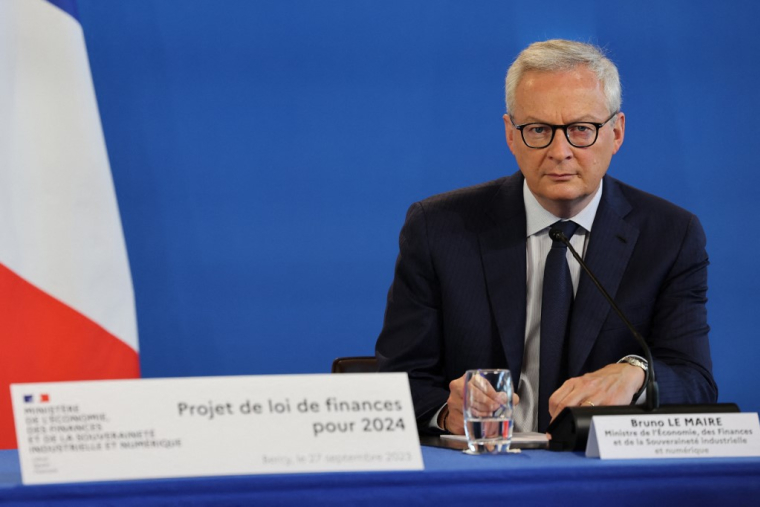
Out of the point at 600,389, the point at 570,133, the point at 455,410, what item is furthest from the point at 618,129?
the point at 455,410

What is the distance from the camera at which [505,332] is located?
2.02m

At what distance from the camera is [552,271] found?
197 cm

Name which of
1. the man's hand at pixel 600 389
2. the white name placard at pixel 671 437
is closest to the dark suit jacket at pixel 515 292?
the man's hand at pixel 600 389

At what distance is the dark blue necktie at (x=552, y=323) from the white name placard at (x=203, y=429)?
2.84ft

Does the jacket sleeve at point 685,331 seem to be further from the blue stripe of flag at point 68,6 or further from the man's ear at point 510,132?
the blue stripe of flag at point 68,6

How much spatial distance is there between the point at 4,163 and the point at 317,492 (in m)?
1.78

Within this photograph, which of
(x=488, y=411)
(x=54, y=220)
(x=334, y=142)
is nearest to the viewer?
(x=488, y=411)

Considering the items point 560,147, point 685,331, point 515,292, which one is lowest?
point 685,331

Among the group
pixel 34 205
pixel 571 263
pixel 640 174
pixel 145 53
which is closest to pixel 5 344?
pixel 34 205

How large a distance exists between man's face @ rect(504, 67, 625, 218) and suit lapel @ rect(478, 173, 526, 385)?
4.7 inches

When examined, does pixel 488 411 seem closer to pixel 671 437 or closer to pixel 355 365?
pixel 671 437

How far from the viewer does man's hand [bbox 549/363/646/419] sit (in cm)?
166

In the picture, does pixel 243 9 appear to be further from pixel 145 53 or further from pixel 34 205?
pixel 34 205

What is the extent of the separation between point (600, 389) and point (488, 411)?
33cm
